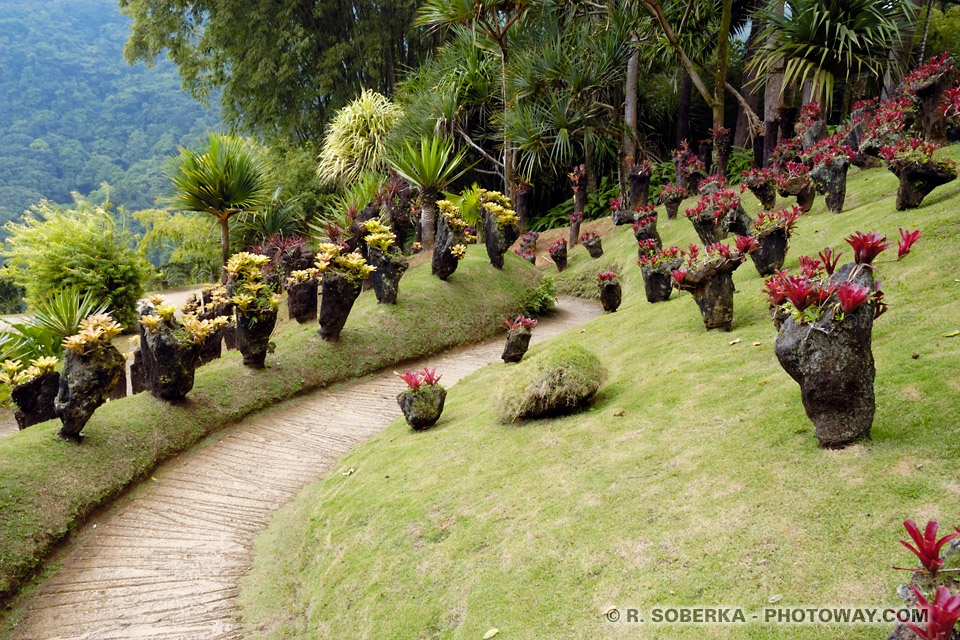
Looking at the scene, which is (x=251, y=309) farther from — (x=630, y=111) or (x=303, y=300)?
(x=630, y=111)

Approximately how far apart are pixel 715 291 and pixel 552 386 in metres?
1.94

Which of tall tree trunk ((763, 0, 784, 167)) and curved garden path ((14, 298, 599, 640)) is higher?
tall tree trunk ((763, 0, 784, 167))

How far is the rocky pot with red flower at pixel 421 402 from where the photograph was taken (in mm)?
6125

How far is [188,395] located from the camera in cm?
716

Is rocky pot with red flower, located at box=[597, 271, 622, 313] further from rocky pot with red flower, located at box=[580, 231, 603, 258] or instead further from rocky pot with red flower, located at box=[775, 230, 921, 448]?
rocky pot with red flower, located at box=[775, 230, 921, 448]

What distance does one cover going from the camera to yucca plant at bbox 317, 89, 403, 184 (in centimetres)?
1639

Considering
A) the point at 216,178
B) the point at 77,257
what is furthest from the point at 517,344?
the point at 77,257

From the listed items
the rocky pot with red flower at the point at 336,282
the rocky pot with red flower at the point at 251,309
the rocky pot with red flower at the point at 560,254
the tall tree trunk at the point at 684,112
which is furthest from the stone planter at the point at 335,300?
the tall tree trunk at the point at 684,112

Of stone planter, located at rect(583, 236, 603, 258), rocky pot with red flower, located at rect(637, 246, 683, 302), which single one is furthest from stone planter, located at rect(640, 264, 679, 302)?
stone planter, located at rect(583, 236, 603, 258)

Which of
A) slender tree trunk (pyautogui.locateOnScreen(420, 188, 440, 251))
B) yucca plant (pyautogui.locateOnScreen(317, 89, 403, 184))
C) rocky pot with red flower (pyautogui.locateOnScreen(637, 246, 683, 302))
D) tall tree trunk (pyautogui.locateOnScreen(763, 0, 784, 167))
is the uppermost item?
yucca plant (pyautogui.locateOnScreen(317, 89, 403, 184))

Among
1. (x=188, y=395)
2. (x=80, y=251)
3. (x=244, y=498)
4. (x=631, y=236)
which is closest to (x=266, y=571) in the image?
(x=244, y=498)

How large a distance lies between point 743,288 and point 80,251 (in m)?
13.6

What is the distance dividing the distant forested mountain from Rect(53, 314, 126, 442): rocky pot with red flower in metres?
39.7

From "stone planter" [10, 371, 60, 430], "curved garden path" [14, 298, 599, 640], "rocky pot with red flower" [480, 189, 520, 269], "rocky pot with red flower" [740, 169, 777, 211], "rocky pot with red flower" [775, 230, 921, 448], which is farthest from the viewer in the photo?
"rocky pot with red flower" [480, 189, 520, 269]
